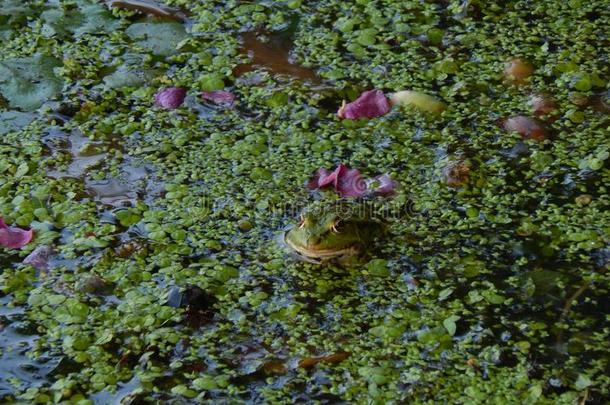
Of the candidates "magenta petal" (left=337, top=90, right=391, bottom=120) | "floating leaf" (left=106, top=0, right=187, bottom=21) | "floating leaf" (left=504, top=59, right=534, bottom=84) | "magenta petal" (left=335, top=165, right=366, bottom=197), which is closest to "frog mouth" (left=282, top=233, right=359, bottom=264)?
"magenta petal" (left=335, top=165, right=366, bottom=197)

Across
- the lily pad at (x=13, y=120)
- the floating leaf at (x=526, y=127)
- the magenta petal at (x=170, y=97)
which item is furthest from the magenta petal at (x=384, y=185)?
the lily pad at (x=13, y=120)

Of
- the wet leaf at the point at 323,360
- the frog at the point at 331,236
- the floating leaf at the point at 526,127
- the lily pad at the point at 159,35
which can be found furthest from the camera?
the lily pad at the point at 159,35

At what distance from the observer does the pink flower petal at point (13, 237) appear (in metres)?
2.87

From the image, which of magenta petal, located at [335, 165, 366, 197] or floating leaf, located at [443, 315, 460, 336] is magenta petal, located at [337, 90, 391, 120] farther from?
floating leaf, located at [443, 315, 460, 336]

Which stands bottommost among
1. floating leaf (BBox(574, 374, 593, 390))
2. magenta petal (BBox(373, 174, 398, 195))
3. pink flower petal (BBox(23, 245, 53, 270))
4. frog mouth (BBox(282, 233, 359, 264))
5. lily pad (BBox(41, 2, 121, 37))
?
floating leaf (BBox(574, 374, 593, 390))

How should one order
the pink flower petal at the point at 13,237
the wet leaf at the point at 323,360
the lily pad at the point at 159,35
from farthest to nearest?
the lily pad at the point at 159,35 < the pink flower petal at the point at 13,237 < the wet leaf at the point at 323,360

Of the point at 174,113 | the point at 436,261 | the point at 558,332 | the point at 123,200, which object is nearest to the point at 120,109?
the point at 174,113

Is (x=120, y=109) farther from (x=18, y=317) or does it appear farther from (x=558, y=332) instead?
(x=558, y=332)

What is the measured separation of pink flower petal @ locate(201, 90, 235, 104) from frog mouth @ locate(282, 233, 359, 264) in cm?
91

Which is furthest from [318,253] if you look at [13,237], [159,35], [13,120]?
[159,35]

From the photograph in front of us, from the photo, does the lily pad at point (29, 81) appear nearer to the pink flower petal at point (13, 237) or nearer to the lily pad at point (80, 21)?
the lily pad at point (80, 21)

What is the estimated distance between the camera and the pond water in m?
2.46

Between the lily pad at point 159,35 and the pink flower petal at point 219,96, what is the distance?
14.1 inches

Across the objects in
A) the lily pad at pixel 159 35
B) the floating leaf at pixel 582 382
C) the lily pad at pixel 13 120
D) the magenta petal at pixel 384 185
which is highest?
the lily pad at pixel 159 35
